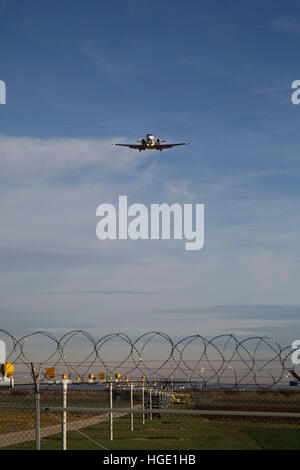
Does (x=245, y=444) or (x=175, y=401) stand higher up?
(x=245, y=444)

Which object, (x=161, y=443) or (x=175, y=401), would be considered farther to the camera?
(x=175, y=401)

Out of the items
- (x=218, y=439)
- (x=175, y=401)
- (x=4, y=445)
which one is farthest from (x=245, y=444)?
(x=175, y=401)

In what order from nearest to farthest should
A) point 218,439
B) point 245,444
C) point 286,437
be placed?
point 245,444 → point 218,439 → point 286,437

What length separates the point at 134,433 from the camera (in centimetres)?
3225

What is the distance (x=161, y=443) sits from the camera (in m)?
26.6
